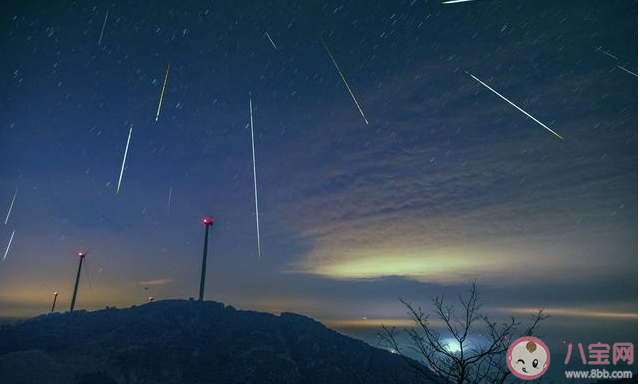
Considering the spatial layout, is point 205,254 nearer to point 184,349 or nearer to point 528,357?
point 184,349

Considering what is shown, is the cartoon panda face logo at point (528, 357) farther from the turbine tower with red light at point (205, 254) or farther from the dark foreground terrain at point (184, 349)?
the turbine tower with red light at point (205, 254)

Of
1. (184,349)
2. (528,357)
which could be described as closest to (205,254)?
(184,349)

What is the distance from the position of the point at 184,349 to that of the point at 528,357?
55.6 m

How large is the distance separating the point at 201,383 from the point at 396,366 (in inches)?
1328

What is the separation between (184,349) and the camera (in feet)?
178

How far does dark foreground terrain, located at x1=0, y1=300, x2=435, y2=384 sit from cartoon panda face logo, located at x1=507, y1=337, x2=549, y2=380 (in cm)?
3251

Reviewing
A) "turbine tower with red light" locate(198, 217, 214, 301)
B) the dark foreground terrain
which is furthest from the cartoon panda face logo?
"turbine tower with red light" locate(198, 217, 214, 301)

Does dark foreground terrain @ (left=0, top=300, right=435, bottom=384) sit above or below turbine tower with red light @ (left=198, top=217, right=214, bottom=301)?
below

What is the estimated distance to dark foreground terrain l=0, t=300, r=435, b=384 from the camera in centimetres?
4559

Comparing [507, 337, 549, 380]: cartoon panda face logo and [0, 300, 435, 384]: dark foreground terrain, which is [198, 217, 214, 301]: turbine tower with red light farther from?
[507, 337, 549, 380]: cartoon panda face logo

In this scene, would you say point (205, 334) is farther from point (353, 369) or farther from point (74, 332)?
point (353, 369)

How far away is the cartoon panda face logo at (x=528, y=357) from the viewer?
8.92 m

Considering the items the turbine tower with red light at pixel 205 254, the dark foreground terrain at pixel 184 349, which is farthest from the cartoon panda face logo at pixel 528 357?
the turbine tower with red light at pixel 205 254

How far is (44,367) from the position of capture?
4122 centimetres
